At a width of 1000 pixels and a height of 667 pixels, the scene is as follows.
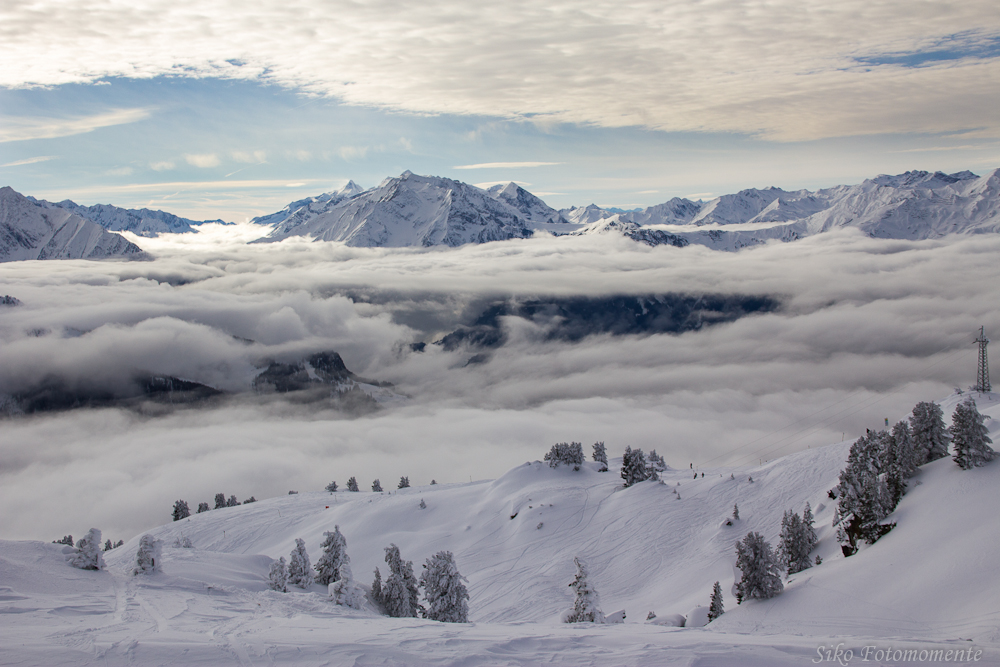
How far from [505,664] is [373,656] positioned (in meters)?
5.20

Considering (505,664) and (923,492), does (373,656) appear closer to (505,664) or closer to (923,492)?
(505,664)

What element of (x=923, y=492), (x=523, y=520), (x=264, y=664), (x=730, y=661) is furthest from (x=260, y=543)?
(x=923, y=492)

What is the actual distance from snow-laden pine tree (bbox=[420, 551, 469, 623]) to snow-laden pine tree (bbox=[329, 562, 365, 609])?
5828mm

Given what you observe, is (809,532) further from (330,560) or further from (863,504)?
(330,560)

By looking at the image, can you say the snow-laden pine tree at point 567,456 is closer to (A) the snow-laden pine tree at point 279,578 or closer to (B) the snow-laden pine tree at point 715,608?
(B) the snow-laden pine tree at point 715,608

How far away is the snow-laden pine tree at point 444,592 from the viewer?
134ft

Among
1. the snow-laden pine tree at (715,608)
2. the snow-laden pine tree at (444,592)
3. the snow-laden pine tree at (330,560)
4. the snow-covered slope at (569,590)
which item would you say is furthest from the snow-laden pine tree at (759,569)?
the snow-laden pine tree at (330,560)

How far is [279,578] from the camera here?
132 ft

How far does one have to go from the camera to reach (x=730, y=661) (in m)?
19.6

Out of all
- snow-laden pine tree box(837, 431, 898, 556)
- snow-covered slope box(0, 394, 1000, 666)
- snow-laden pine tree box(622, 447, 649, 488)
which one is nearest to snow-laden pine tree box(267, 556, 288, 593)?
snow-covered slope box(0, 394, 1000, 666)

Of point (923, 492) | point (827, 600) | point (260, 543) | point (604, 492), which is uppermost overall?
point (923, 492)

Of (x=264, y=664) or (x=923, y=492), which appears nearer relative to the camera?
(x=264, y=664)

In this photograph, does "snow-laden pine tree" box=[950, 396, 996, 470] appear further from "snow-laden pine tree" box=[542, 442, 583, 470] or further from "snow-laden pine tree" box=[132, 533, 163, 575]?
"snow-laden pine tree" box=[132, 533, 163, 575]

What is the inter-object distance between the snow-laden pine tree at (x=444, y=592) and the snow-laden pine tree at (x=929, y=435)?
129 feet
